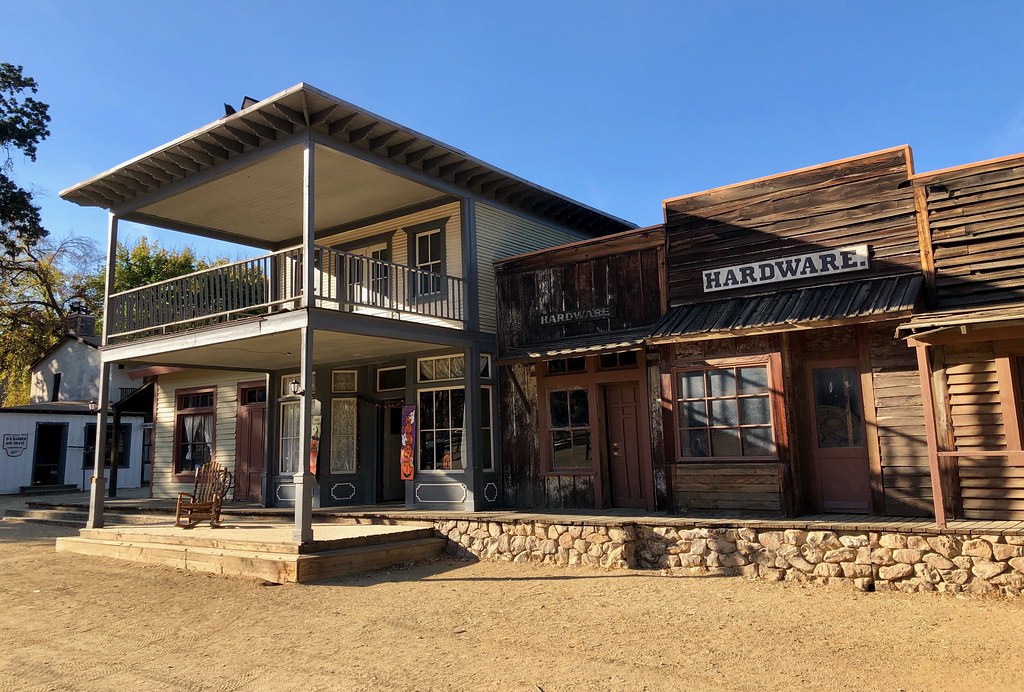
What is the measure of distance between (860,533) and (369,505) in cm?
822

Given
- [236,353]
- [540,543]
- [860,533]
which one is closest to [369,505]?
[236,353]

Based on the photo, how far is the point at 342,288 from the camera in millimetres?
14133

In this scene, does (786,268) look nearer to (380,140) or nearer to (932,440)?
(932,440)

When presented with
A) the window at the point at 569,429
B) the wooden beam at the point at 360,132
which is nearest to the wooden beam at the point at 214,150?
the wooden beam at the point at 360,132

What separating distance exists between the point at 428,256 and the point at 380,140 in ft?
8.70

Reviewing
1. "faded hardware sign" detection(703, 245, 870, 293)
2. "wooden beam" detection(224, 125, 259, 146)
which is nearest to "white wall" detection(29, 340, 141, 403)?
"wooden beam" detection(224, 125, 259, 146)

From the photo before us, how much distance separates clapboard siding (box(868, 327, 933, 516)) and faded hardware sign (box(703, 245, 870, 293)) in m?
0.99

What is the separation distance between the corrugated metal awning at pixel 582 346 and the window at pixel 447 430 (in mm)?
947

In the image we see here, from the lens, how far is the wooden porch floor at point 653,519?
7.72 metres

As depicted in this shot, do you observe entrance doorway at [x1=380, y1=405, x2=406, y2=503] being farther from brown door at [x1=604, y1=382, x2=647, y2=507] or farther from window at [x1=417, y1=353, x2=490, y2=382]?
brown door at [x1=604, y1=382, x2=647, y2=507]

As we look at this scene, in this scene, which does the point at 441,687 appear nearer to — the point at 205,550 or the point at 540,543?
the point at 540,543

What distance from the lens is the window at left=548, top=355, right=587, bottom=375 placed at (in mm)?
11727

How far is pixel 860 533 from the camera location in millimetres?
7996

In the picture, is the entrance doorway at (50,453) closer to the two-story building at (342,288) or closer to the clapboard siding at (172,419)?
the clapboard siding at (172,419)
